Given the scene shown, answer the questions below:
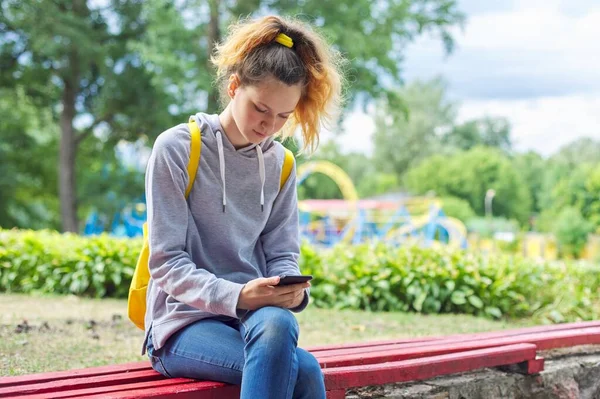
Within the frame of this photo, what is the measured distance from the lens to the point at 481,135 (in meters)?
48.2

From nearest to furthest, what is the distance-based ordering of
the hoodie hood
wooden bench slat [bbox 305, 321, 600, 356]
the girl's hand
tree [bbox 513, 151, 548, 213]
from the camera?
1. the girl's hand
2. the hoodie hood
3. wooden bench slat [bbox 305, 321, 600, 356]
4. tree [bbox 513, 151, 548, 213]

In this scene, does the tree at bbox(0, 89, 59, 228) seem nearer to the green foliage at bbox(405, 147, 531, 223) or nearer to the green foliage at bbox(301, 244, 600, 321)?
the green foliage at bbox(301, 244, 600, 321)

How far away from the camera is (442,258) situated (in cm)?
564

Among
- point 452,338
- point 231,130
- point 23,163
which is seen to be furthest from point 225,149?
point 23,163

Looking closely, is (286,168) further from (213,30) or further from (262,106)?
(213,30)

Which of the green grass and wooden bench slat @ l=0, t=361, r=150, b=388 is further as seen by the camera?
the green grass

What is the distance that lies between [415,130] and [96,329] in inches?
1536

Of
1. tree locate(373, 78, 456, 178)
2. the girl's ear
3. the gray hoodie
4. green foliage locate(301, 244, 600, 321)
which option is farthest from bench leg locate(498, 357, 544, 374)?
tree locate(373, 78, 456, 178)

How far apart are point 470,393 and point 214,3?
10816 mm

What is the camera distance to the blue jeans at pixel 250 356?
1770 millimetres

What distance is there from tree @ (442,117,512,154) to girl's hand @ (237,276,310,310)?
44375 mm

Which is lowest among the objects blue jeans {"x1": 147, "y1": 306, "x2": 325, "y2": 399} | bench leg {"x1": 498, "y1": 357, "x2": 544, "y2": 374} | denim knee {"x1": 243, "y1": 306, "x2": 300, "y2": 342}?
bench leg {"x1": 498, "y1": 357, "x2": 544, "y2": 374}

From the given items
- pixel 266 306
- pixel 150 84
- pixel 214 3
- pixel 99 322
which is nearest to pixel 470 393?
pixel 266 306

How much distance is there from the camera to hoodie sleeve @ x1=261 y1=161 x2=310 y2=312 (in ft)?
7.22
